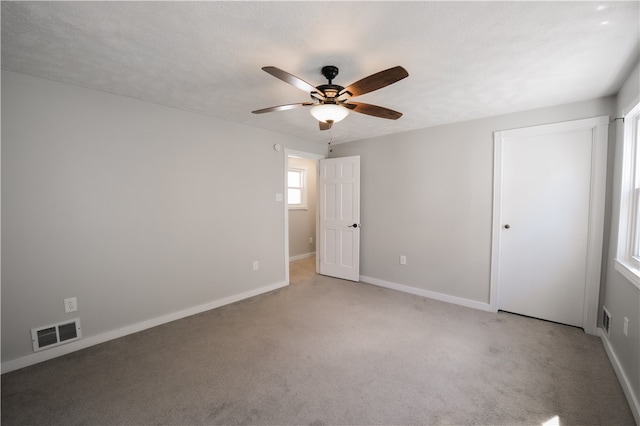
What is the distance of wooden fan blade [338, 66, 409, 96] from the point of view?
1.60 meters

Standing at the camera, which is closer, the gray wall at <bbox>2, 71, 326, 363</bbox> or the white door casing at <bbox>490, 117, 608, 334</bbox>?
the gray wall at <bbox>2, 71, 326, 363</bbox>

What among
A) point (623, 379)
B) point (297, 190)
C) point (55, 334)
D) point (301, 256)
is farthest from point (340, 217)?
point (55, 334)

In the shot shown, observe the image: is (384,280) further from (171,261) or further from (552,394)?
(171,261)

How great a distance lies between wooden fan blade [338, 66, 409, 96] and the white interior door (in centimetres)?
245

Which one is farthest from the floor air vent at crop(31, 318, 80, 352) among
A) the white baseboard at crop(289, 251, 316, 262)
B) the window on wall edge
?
the window on wall edge

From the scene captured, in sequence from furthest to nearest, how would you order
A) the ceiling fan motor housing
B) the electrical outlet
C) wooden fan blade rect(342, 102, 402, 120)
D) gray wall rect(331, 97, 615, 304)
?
1. gray wall rect(331, 97, 615, 304)
2. the electrical outlet
3. wooden fan blade rect(342, 102, 402, 120)
4. the ceiling fan motor housing

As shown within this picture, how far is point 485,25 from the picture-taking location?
157 centimetres

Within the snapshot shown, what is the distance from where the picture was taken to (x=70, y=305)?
2.44 meters

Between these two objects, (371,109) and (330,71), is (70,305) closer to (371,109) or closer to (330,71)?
(330,71)

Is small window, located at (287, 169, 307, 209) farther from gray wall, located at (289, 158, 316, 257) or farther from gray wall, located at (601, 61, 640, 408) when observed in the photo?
gray wall, located at (601, 61, 640, 408)

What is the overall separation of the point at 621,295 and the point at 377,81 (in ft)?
8.22

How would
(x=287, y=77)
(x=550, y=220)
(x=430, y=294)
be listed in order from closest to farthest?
(x=287, y=77) → (x=550, y=220) → (x=430, y=294)

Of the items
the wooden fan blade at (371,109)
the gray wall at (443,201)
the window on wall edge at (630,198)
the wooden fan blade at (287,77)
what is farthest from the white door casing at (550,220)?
the wooden fan blade at (287,77)

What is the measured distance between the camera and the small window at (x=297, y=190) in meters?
6.10
